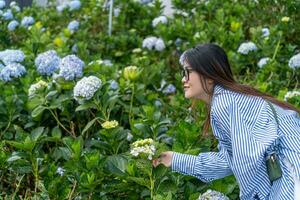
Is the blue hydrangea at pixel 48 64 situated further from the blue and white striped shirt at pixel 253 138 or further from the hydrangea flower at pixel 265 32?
the hydrangea flower at pixel 265 32

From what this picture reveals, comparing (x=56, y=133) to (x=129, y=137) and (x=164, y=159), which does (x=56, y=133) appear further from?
(x=164, y=159)

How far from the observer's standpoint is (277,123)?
209 centimetres

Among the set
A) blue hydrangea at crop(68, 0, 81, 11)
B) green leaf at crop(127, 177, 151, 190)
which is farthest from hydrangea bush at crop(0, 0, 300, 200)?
blue hydrangea at crop(68, 0, 81, 11)

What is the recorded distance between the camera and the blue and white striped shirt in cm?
203

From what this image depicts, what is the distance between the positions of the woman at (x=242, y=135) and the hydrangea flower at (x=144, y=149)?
0.31ft

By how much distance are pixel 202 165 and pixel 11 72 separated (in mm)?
1466

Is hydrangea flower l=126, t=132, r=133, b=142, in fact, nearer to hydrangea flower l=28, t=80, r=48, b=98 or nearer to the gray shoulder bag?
hydrangea flower l=28, t=80, r=48, b=98

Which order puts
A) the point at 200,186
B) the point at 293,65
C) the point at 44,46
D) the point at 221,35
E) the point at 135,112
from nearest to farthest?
the point at 200,186 < the point at 135,112 < the point at 293,65 < the point at 44,46 < the point at 221,35

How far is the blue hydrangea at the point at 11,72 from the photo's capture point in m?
3.33

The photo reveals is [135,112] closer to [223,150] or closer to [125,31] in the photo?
[223,150]

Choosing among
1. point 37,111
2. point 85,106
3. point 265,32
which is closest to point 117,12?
point 265,32

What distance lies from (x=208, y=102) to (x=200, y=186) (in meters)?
0.33

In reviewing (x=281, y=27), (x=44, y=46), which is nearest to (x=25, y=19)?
(x=44, y=46)

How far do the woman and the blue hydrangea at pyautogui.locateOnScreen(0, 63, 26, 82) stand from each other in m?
1.36
